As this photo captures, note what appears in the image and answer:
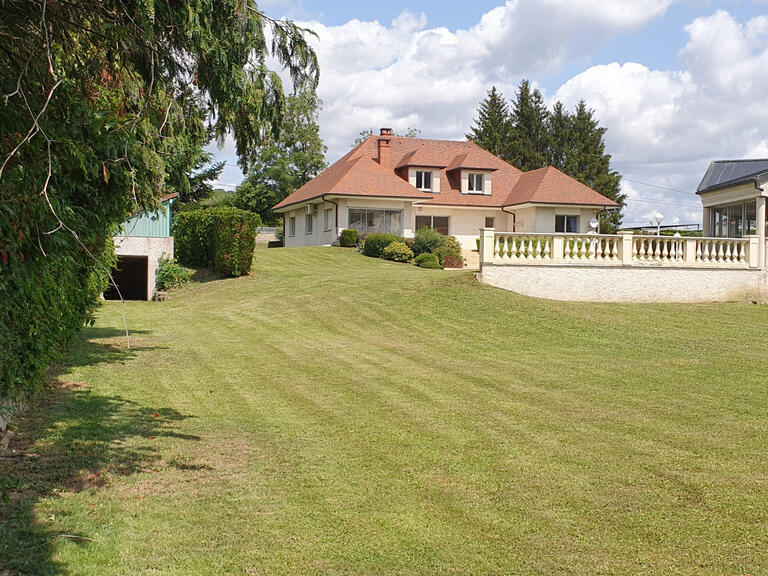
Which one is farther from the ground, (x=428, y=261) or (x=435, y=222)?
(x=435, y=222)

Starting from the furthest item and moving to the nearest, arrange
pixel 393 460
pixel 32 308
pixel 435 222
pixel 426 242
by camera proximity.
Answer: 1. pixel 435 222
2. pixel 426 242
3. pixel 32 308
4. pixel 393 460

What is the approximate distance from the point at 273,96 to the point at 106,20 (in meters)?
2.20

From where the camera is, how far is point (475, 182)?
44750 mm

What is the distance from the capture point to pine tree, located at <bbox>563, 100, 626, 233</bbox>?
243 ft

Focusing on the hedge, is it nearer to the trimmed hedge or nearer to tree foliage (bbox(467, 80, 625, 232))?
the trimmed hedge

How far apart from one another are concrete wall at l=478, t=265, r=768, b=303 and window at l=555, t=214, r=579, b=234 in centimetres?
1981

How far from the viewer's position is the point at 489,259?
800 inches

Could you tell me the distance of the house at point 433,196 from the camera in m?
40.5

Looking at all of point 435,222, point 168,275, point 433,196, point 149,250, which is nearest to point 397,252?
point 433,196

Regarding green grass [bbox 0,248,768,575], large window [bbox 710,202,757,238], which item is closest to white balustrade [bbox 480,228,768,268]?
large window [bbox 710,202,757,238]

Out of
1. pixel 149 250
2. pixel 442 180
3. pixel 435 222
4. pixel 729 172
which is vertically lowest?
pixel 149 250

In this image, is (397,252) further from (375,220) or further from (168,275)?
(168,275)

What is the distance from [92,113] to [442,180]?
129 ft

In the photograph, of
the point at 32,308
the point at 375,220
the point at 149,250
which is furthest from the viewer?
the point at 375,220
